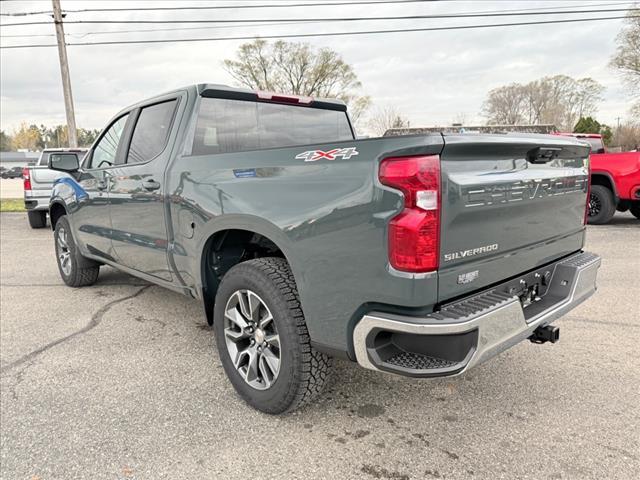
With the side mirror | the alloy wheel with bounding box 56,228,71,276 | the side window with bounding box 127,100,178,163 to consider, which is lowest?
the alloy wheel with bounding box 56,228,71,276

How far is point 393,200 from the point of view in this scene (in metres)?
2.01

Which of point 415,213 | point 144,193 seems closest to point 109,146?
point 144,193

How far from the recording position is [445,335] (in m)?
2.00

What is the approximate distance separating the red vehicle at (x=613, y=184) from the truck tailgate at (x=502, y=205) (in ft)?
20.3

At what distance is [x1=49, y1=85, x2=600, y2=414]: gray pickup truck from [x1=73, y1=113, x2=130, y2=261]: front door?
65cm

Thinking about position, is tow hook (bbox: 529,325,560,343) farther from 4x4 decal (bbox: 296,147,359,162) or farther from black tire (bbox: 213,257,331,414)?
4x4 decal (bbox: 296,147,359,162)

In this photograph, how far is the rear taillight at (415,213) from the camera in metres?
1.98

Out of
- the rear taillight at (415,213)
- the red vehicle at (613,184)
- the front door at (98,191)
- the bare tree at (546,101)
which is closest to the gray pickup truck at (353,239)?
the rear taillight at (415,213)

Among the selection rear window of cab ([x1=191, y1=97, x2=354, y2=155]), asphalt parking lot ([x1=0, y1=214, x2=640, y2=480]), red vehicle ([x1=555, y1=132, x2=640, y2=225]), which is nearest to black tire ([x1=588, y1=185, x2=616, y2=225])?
red vehicle ([x1=555, y1=132, x2=640, y2=225])

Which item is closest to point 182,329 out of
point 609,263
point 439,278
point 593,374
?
point 439,278

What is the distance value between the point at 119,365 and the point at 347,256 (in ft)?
7.28

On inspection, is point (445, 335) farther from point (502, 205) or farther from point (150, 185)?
point (150, 185)

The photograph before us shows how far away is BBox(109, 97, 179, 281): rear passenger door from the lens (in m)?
3.51

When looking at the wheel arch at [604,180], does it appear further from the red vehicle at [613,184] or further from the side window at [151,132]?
the side window at [151,132]
